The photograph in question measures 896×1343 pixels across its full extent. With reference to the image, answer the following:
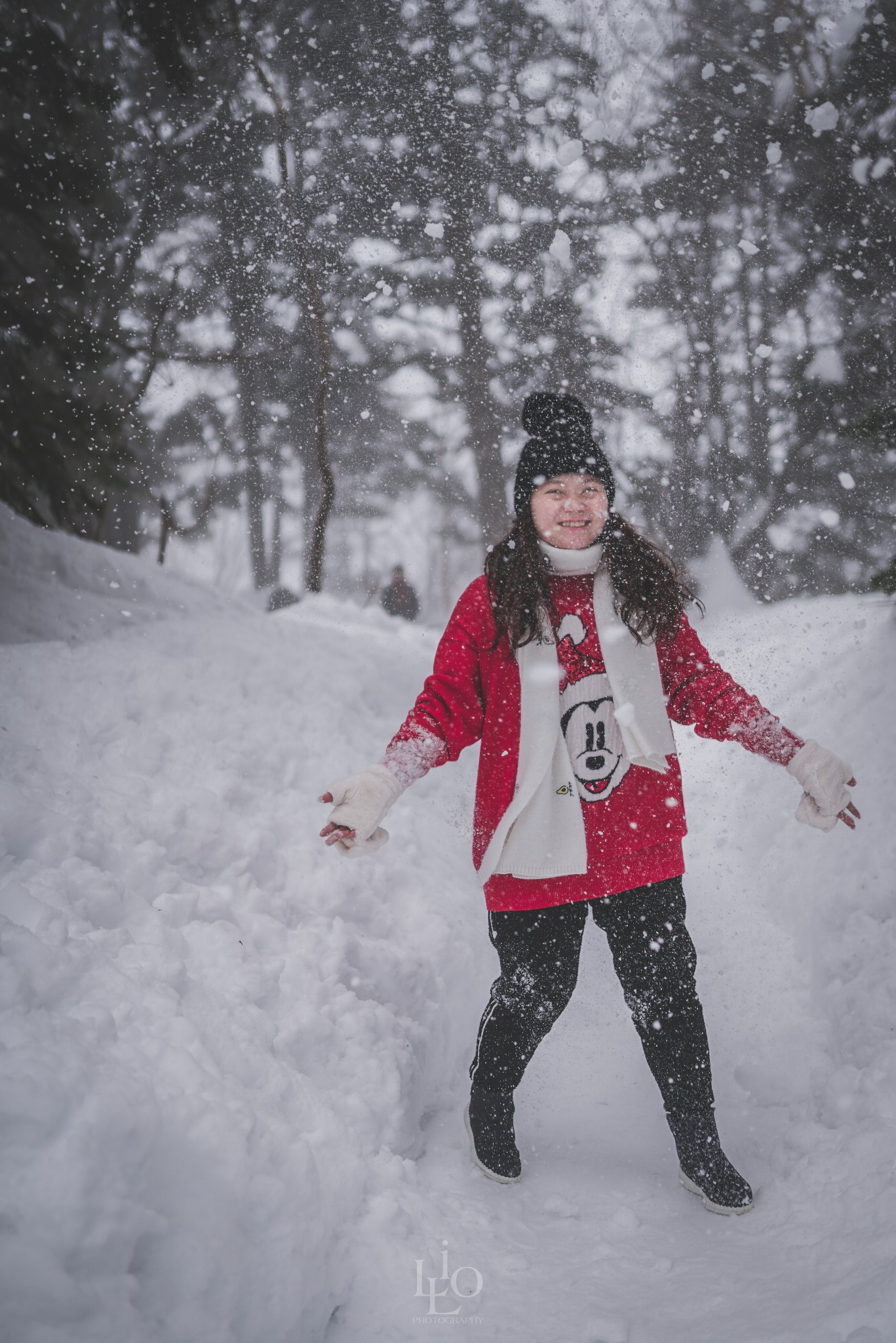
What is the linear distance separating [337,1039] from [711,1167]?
2.90 ft

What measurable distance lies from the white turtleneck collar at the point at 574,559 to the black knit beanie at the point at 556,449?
16cm

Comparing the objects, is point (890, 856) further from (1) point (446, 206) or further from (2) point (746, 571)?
(1) point (446, 206)

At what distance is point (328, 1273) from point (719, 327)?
4.20 metres

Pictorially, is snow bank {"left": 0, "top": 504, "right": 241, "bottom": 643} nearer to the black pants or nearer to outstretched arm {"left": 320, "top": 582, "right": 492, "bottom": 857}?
outstretched arm {"left": 320, "top": 582, "right": 492, "bottom": 857}

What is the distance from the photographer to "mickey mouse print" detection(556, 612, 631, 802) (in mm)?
1574

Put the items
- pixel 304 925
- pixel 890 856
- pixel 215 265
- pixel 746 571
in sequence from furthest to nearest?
1. pixel 746 571
2. pixel 215 265
3. pixel 890 856
4. pixel 304 925

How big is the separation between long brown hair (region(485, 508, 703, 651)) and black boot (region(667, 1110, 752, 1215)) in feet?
3.54

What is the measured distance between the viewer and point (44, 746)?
2.00 meters

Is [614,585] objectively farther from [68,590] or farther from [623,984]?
[68,590]

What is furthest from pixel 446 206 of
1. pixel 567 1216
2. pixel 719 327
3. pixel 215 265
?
pixel 567 1216

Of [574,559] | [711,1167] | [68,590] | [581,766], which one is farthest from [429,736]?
[68,590]

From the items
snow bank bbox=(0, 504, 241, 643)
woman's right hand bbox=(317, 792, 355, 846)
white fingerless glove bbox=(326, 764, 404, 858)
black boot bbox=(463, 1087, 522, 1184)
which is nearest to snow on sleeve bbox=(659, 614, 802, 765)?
white fingerless glove bbox=(326, 764, 404, 858)

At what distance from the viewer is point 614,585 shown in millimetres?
1633

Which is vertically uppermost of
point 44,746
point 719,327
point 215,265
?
point 719,327
